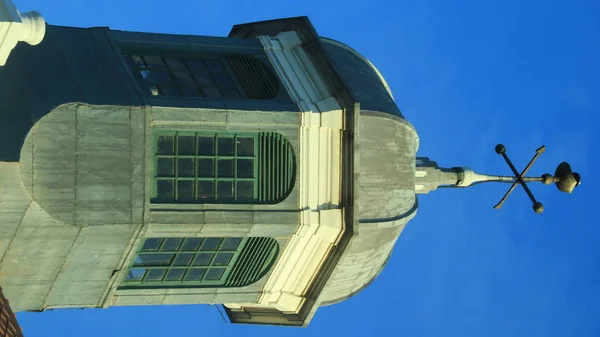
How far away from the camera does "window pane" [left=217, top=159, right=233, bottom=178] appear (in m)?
34.8

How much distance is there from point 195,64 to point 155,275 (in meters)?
6.26

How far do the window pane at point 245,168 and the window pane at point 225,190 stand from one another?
384mm

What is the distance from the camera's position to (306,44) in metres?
37.7

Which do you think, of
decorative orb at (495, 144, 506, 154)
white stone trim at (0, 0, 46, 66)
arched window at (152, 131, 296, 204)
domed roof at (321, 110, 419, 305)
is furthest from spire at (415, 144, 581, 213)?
white stone trim at (0, 0, 46, 66)

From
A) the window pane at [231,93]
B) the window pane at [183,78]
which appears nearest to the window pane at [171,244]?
the window pane at [231,93]

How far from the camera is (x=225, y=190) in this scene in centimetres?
3484

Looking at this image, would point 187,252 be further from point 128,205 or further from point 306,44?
point 306,44

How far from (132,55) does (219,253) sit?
6249mm

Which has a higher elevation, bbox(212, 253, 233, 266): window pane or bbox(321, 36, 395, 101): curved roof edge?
bbox(321, 36, 395, 101): curved roof edge

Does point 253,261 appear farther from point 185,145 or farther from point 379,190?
point 185,145

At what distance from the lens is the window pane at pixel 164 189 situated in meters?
34.0

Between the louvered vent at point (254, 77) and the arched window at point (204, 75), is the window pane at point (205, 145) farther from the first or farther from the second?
the louvered vent at point (254, 77)

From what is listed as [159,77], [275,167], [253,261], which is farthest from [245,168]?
[159,77]

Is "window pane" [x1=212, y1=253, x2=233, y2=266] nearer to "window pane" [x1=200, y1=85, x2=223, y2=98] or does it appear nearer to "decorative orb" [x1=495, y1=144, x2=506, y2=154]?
"window pane" [x1=200, y1=85, x2=223, y2=98]
